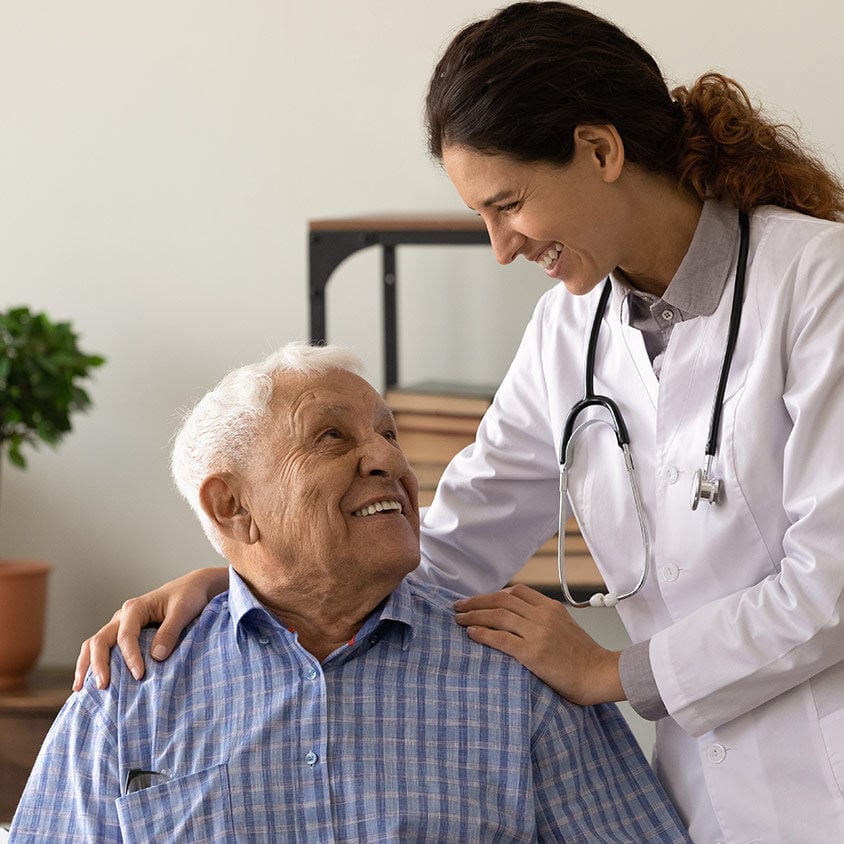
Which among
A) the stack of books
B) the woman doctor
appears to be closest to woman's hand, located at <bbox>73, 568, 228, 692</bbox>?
the woman doctor

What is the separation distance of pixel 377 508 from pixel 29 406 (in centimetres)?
148

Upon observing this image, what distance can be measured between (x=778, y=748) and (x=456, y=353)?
151cm

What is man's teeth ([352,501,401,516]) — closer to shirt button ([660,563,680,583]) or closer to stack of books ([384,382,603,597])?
shirt button ([660,563,680,583])

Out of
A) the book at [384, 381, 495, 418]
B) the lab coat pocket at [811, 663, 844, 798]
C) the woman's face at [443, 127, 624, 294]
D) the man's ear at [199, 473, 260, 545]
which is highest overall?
the woman's face at [443, 127, 624, 294]

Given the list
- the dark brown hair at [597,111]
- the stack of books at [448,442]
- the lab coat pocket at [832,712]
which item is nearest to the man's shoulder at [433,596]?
the lab coat pocket at [832,712]

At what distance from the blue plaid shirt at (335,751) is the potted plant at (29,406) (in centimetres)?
134

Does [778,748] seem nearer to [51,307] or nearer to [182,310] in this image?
[182,310]

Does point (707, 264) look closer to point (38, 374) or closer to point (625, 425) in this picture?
point (625, 425)

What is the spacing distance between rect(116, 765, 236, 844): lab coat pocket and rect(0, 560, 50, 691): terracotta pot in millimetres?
1523

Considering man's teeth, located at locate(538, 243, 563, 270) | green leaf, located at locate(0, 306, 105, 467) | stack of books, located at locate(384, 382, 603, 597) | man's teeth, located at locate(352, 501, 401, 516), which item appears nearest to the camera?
man's teeth, located at locate(538, 243, 563, 270)

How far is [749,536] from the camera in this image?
1.42m

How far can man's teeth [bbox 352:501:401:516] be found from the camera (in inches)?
61.0

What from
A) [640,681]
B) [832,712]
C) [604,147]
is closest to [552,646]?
[640,681]

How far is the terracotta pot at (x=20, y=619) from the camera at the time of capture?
2.84 m
